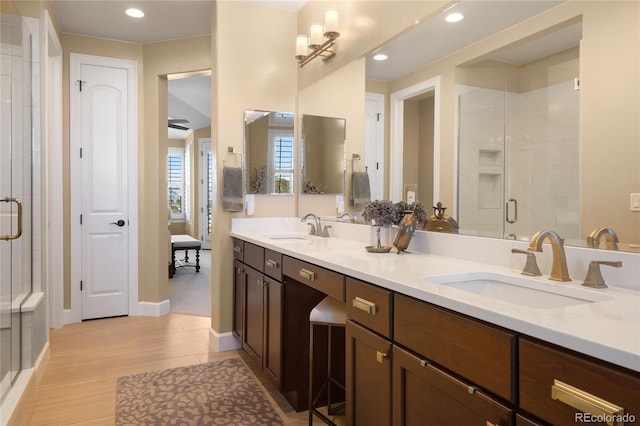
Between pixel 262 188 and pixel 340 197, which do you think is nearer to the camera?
pixel 340 197

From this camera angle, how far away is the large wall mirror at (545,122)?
128 centimetres

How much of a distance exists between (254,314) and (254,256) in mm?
373

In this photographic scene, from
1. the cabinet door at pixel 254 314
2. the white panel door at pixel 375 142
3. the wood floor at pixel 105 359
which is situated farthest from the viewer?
the cabinet door at pixel 254 314

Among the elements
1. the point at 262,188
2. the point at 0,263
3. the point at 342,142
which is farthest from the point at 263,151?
the point at 0,263

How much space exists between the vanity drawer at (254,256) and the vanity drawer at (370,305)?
1092 millimetres

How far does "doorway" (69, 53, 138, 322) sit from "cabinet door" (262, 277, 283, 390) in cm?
225

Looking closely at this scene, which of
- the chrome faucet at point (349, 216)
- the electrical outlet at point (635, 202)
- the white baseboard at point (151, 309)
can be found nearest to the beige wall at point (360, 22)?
the chrome faucet at point (349, 216)

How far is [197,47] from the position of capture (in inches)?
157

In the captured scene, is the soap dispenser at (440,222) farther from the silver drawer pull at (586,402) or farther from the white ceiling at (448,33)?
the silver drawer pull at (586,402)

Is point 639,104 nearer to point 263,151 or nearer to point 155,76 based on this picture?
point 263,151

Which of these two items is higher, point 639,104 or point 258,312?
point 639,104

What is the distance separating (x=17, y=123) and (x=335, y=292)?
2165 mm

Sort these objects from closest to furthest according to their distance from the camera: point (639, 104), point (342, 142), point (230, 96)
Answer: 1. point (639, 104)
2. point (342, 142)
3. point (230, 96)

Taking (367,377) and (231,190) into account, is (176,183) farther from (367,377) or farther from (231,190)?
(367,377)
